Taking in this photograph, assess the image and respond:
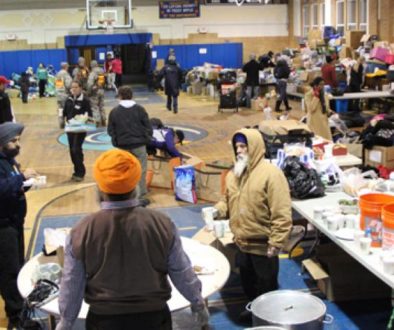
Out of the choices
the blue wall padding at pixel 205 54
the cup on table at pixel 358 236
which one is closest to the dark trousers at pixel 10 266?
the cup on table at pixel 358 236

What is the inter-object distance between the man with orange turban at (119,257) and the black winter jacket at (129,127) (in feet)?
16.2

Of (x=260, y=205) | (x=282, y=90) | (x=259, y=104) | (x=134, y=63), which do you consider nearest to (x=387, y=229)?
(x=260, y=205)

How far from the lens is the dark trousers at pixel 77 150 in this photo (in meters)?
9.48

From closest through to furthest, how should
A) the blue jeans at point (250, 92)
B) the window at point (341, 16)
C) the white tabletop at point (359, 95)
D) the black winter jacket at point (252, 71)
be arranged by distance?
the white tabletop at point (359, 95)
the black winter jacket at point (252, 71)
the blue jeans at point (250, 92)
the window at point (341, 16)

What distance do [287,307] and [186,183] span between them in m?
4.36

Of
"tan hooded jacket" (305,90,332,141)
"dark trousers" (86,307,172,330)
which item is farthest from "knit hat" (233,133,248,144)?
"tan hooded jacket" (305,90,332,141)

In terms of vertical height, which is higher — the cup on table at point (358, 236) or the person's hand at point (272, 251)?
the cup on table at point (358, 236)

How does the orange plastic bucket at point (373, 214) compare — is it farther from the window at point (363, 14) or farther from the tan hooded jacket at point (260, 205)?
the window at point (363, 14)

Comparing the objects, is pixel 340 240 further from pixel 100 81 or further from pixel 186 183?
pixel 100 81

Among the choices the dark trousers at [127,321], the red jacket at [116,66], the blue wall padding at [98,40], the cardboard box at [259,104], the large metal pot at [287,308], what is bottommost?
the large metal pot at [287,308]

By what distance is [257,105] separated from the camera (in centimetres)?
1725

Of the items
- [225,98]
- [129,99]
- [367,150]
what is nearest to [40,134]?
[225,98]

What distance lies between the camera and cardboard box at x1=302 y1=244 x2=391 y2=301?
5246mm

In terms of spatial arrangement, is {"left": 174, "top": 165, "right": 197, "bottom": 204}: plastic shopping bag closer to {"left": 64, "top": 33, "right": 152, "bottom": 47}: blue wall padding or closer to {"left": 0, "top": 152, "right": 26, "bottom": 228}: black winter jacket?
{"left": 0, "top": 152, "right": 26, "bottom": 228}: black winter jacket
